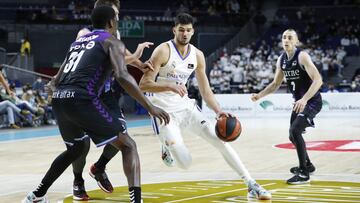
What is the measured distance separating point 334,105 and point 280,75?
13662 millimetres

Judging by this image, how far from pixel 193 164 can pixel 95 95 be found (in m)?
4.61

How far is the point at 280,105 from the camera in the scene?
890 inches

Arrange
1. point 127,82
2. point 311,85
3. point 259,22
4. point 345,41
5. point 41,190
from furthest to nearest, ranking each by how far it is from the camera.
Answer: point 259,22
point 345,41
point 311,85
point 41,190
point 127,82

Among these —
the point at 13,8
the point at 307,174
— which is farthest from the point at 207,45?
the point at 307,174

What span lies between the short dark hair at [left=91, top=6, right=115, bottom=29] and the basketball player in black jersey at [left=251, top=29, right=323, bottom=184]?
10.0 feet

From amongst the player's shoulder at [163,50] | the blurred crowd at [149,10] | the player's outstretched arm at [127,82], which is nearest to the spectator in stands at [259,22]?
the blurred crowd at [149,10]

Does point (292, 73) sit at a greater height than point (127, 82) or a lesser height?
lesser

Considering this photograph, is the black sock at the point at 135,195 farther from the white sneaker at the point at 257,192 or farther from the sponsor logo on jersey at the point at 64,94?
the white sneaker at the point at 257,192

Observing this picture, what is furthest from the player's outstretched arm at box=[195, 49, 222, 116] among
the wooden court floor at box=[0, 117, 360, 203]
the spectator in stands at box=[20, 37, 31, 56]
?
the spectator in stands at box=[20, 37, 31, 56]

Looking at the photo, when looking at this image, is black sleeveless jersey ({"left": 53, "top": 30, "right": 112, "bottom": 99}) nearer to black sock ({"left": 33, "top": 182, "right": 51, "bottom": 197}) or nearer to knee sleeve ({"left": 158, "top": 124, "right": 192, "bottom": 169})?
black sock ({"left": 33, "top": 182, "right": 51, "bottom": 197})

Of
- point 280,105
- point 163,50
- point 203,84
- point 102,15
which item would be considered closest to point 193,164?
point 203,84

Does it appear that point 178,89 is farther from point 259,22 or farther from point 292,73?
point 259,22

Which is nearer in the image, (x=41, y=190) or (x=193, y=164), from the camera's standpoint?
(x=41, y=190)

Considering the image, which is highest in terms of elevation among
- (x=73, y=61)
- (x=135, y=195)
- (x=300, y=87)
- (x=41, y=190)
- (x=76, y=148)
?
(x=73, y=61)
